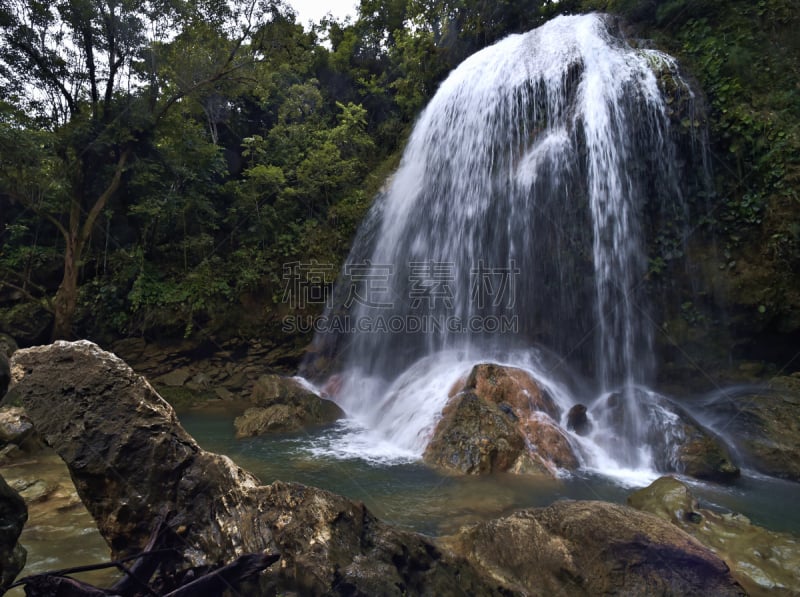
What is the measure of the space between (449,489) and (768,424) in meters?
4.53

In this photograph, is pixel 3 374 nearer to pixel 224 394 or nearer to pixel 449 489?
pixel 449 489

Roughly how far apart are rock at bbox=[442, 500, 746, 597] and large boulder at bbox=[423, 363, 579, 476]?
1987 millimetres

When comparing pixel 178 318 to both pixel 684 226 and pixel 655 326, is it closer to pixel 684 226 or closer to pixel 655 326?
pixel 655 326

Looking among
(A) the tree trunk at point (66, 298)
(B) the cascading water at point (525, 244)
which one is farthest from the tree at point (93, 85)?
(B) the cascading water at point (525, 244)

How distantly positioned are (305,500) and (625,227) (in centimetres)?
732

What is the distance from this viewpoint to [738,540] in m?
3.44

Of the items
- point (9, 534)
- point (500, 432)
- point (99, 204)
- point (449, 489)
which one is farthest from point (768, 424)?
point (99, 204)

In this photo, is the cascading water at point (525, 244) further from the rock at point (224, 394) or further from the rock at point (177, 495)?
the rock at point (177, 495)

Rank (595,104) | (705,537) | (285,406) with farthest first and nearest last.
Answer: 1. (595,104)
2. (285,406)
3. (705,537)

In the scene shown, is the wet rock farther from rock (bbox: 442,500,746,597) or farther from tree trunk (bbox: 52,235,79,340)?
tree trunk (bbox: 52,235,79,340)

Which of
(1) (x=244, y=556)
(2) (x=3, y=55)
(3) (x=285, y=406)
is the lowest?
(3) (x=285, y=406)

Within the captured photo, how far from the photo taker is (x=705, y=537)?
348 centimetres

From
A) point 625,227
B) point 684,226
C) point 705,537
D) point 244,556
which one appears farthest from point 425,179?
point 244,556

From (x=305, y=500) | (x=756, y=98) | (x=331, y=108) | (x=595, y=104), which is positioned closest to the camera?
(x=305, y=500)
